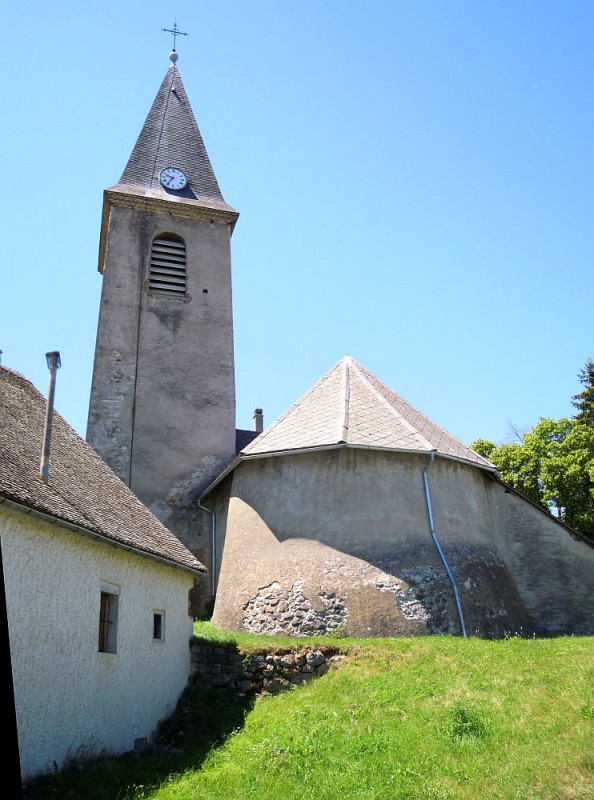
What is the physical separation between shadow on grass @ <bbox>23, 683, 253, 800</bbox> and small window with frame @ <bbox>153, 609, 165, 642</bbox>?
4.95 feet

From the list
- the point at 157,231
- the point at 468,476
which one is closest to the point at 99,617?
the point at 468,476

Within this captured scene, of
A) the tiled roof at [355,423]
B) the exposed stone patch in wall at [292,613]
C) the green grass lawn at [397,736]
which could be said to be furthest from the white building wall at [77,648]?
the tiled roof at [355,423]

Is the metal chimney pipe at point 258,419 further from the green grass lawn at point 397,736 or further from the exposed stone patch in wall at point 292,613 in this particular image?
the green grass lawn at point 397,736

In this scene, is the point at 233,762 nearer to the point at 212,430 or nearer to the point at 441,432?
the point at 441,432

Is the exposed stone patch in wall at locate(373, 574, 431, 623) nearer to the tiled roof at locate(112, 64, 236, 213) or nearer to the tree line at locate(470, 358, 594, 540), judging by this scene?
the tree line at locate(470, 358, 594, 540)

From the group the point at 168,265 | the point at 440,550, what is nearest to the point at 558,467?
the point at 440,550

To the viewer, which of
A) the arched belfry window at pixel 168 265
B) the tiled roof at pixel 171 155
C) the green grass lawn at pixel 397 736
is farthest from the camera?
the tiled roof at pixel 171 155

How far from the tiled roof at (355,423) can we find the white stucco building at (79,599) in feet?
13.1

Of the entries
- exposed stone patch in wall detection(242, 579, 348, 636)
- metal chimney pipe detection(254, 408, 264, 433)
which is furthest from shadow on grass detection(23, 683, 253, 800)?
metal chimney pipe detection(254, 408, 264, 433)

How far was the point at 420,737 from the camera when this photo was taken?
396 inches

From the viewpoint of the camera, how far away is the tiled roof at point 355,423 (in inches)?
676

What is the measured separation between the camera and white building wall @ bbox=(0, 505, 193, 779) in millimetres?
9555

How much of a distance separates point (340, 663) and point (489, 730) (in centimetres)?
461

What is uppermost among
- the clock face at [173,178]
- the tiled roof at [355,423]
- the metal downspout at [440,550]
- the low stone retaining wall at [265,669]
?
the clock face at [173,178]
